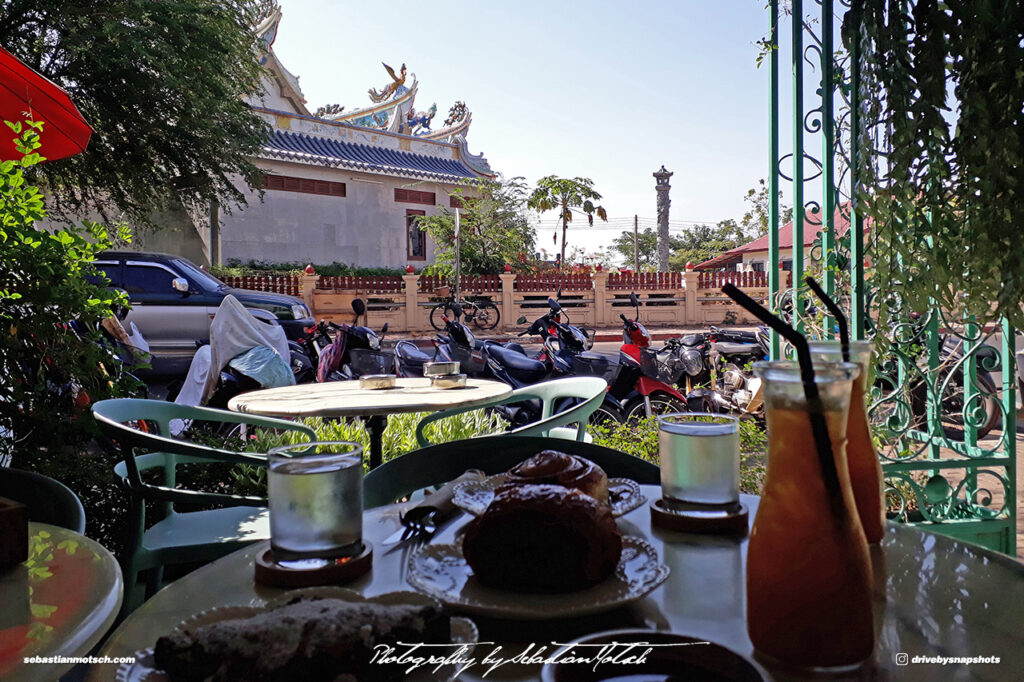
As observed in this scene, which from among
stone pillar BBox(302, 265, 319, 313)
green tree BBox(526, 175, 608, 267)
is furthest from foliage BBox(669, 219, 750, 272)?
stone pillar BBox(302, 265, 319, 313)

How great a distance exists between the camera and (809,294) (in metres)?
2.39

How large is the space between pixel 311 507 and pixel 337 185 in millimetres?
17963

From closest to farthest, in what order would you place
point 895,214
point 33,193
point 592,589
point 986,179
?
point 592,589, point 986,179, point 895,214, point 33,193

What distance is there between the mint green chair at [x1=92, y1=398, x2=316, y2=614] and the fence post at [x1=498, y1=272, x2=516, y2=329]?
1502 centimetres

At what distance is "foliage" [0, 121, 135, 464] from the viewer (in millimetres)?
2281

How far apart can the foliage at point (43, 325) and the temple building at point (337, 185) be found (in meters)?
12.3

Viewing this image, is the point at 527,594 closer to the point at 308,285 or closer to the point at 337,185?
the point at 308,285

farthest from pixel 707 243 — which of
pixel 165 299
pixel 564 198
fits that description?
pixel 165 299

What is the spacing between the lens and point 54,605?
2.30 feet

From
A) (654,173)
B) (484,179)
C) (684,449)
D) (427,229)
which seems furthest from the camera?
(654,173)

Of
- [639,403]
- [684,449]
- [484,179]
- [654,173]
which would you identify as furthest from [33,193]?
[654,173]

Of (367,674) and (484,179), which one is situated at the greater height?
(484,179)

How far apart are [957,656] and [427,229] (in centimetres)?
1868

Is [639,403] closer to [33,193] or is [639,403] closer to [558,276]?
[33,193]
